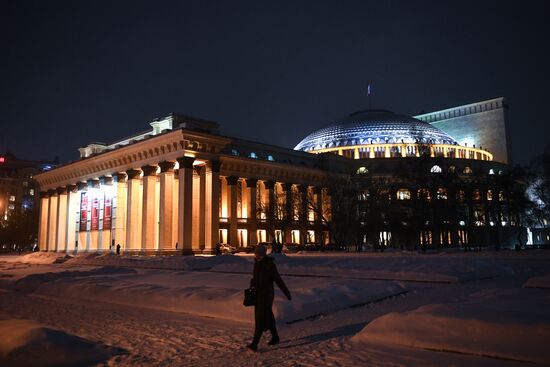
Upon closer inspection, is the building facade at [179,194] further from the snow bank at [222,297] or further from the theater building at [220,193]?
the snow bank at [222,297]

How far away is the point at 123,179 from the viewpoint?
64.4 metres

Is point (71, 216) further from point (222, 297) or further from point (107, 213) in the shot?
point (222, 297)

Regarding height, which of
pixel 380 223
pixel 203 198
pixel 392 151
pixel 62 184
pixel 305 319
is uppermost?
pixel 392 151

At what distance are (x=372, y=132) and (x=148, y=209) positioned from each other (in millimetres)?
Result: 62878

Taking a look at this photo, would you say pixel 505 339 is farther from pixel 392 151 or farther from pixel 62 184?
pixel 392 151

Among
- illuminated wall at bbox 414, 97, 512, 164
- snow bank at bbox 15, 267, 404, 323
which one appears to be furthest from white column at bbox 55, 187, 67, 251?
illuminated wall at bbox 414, 97, 512, 164

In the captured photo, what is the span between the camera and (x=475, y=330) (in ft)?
24.6

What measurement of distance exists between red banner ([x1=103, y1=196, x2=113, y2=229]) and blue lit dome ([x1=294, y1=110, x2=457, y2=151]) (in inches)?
2065

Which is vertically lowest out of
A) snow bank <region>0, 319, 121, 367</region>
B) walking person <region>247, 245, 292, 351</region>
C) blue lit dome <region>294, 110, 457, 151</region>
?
snow bank <region>0, 319, 121, 367</region>

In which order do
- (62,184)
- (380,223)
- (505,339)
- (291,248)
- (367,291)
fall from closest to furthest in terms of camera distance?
(505,339) → (367,291) → (380,223) → (291,248) → (62,184)

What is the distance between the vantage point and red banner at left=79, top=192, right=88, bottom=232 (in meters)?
72.7

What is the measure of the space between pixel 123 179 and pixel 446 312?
61.0 m

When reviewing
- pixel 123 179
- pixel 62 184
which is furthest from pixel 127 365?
pixel 62 184

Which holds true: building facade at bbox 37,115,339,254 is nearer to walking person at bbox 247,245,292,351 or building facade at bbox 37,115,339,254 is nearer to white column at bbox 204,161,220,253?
white column at bbox 204,161,220,253
